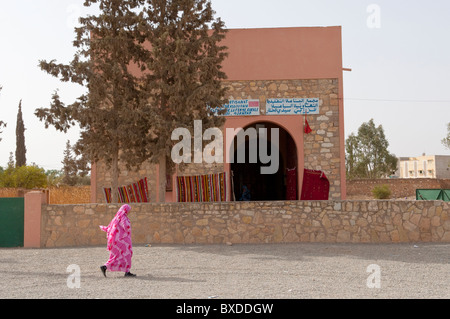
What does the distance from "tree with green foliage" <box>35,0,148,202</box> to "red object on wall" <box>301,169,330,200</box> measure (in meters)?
5.51

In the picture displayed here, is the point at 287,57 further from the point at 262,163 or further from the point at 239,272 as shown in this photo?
the point at 262,163

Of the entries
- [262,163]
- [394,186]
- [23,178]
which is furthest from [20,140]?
[394,186]

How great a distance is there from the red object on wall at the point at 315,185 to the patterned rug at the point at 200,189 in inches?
130

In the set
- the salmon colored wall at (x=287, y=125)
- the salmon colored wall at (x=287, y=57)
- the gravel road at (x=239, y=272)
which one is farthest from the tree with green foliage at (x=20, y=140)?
the gravel road at (x=239, y=272)

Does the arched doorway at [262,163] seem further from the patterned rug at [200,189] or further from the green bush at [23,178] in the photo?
the green bush at [23,178]

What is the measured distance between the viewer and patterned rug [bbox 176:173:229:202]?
12.4 meters

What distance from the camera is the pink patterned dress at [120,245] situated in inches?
284

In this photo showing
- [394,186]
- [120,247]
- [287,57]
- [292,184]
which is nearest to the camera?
[120,247]

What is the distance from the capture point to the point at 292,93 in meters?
14.8

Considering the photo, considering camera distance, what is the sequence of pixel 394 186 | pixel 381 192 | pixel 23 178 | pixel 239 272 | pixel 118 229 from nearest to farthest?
pixel 239 272
pixel 118 229
pixel 23 178
pixel 381 192
pixel 394 186

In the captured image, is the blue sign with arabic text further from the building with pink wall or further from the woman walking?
the woman walking

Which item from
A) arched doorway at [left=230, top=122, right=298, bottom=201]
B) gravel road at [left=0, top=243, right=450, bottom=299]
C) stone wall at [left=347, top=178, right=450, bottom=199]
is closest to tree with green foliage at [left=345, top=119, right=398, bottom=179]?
stone wall at [left=347, top=178, right=450, bottom=199]

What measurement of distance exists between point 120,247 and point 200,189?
524cm
